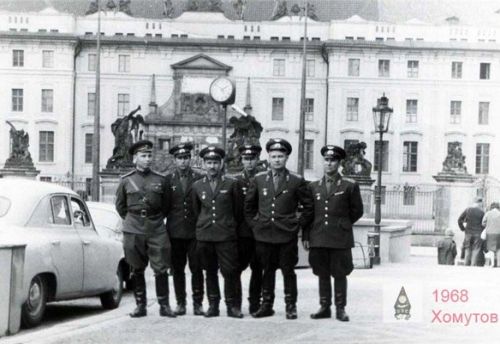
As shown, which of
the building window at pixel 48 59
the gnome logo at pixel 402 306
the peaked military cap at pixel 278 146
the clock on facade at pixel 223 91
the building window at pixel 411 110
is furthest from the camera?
the building window at pixel 411 110

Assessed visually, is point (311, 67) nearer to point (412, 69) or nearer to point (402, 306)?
point (412, 69)

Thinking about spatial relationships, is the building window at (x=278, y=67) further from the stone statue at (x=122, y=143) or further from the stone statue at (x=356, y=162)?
the stone statue at (x=122, y=143)

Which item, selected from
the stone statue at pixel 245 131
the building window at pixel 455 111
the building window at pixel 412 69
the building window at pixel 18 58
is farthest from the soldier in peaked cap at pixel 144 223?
the building window at pixel 18 58

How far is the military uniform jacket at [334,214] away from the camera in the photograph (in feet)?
36.5

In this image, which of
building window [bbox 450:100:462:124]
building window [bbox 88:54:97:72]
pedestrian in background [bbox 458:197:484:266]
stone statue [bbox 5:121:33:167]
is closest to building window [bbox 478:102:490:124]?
building window [bbox 450:100:462:124]

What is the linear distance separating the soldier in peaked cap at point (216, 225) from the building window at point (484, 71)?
58.4 m

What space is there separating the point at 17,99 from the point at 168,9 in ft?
40.7

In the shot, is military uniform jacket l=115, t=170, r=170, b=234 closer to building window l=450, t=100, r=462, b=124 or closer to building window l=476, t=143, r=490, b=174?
building window l=450, t=100, r=462, b=124

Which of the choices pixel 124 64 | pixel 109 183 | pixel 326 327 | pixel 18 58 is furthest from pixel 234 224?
pixel 18 58

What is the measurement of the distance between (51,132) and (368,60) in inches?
873

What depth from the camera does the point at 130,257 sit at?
11117mm

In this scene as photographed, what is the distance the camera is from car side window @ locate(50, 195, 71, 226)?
39.7ft

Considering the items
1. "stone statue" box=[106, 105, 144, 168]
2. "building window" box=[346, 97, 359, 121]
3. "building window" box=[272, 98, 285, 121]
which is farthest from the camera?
"building window" box=[272, 98, 285, 121]

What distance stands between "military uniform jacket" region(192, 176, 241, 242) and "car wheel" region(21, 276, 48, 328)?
6.10 ft
